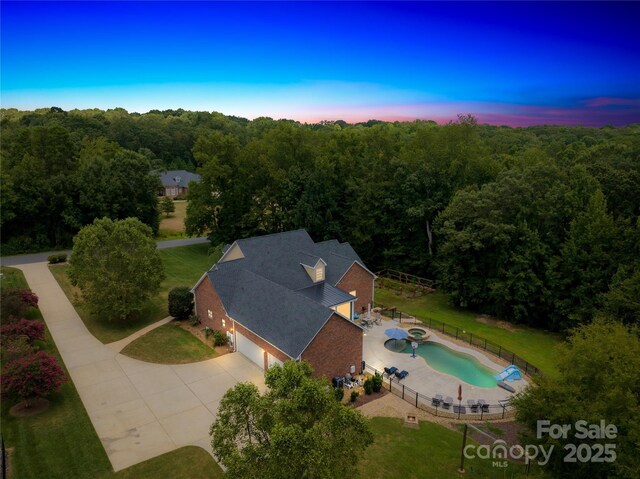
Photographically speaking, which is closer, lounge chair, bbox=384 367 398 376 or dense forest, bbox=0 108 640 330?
lounge chair, bbox=384 367 398 376

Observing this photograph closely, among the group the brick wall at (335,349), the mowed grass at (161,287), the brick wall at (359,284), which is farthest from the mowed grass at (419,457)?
the mowed grass at (161,287)

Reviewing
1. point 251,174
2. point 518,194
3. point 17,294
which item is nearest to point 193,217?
point 251,174

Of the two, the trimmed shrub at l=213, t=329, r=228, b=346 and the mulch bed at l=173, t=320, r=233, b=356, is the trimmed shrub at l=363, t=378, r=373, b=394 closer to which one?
the mulch bed at l=173, t=320, r=233, b=356

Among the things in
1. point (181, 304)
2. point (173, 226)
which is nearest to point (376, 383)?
point (181, 304)

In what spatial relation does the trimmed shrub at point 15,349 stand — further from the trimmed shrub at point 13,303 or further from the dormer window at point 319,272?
the dormer window at point 319,272

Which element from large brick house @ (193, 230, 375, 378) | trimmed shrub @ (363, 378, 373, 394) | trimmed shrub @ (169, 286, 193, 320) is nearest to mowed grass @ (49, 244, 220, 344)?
trimmed shrub @ (169, 286, 193, 320)

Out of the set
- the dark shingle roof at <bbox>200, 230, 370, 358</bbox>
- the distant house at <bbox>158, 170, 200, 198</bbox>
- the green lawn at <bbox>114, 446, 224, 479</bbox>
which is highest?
the distant house at <bbox>158, 170, 200, 198</bbox>

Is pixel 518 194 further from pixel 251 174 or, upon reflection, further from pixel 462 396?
pixel 251 174
